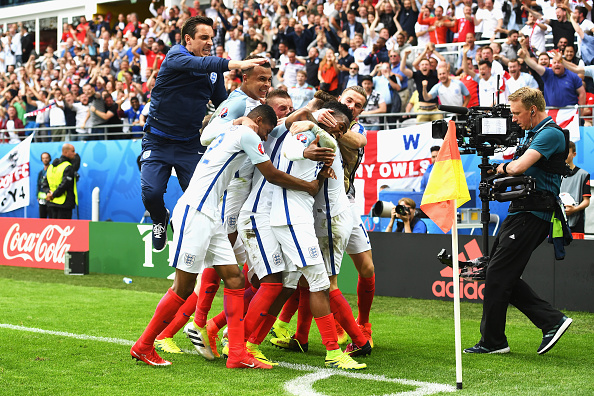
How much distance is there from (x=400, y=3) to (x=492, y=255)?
11.1 metres

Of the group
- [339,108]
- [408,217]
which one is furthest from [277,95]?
[408,217]

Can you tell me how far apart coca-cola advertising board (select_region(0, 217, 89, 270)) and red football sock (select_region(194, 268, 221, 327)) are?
7441mm

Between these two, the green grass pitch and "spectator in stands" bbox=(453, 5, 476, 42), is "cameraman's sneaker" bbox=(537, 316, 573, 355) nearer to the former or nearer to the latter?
the green grass pitch

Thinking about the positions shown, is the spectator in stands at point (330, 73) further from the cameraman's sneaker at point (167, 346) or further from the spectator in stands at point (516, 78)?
the cameraman's sneaker at point (167, 346)

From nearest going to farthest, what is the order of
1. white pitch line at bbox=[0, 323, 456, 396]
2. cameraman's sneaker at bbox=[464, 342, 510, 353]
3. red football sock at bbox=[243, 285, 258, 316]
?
1. white pitch line at bbox=[0, 323, 456, 396]
2. cameraman's sneaker at bbox=[464, 342, 510, 353]
3. red football sock at bbox=[243, 285, 258, 316]

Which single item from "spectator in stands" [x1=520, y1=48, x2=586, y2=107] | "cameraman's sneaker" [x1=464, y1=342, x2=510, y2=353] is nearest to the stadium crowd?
"spectator in stands" [x1=520, y1=48, x2=586, y2=107]

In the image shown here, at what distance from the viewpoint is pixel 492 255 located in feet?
21.0

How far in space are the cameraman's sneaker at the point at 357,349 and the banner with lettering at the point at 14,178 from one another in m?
11.1

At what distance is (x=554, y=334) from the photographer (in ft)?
20.6

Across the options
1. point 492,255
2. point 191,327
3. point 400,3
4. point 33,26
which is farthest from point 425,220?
point 33,26

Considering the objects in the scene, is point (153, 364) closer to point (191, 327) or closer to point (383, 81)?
point (191, 327)

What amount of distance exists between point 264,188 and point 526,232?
2.16 m

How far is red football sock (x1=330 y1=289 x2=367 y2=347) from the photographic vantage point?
6.12 meters

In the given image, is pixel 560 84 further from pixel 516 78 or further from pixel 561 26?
pixel 561 26
